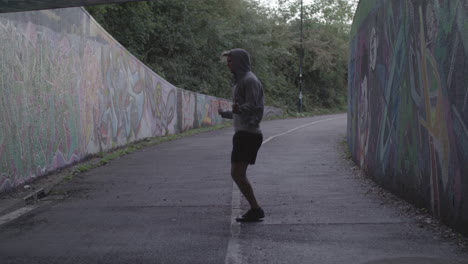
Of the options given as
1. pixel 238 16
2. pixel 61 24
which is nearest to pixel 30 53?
pixel 61 24

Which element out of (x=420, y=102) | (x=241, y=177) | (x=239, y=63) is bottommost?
(x=241, y=177)

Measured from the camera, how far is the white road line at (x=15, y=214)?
23.3 feet

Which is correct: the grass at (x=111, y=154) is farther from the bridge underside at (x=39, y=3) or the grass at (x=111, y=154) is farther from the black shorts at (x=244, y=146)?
the black shorts at (x=244, y=146)

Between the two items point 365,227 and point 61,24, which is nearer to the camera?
point 365,227

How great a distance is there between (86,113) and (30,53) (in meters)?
3.35

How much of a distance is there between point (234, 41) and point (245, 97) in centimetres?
2867

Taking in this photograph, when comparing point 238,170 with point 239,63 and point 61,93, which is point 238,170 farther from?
point 61,93

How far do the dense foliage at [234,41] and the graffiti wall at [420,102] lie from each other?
16.4 m

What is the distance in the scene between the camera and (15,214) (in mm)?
7516

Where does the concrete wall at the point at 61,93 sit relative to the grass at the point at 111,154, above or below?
above

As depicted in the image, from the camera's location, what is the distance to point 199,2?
1252 inches

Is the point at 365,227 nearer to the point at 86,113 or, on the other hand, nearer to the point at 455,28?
the point at 455,28

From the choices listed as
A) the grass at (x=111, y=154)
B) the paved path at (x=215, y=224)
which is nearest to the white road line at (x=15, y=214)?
the paved path at (x=215, y=224)

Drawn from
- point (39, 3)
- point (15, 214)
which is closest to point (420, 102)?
point (39, 3)
